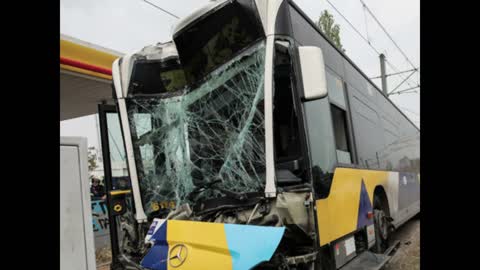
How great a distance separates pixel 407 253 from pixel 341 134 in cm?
349

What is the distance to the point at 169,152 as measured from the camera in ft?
13.0

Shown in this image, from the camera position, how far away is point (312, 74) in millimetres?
3049


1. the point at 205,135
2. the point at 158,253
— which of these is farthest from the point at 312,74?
the point at 158,253

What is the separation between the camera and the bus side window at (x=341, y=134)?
420cm

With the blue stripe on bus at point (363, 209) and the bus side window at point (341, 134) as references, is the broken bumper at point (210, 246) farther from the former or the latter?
the blue stripe on bus at point (363, 209)

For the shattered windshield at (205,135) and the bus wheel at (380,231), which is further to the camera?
the bus wheel at (380,231)

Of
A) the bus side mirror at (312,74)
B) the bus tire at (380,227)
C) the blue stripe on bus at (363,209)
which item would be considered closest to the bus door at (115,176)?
the bus side mirror at (312,74)

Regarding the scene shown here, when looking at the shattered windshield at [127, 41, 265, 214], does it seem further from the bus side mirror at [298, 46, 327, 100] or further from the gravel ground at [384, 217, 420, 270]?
the gravel ground at [384, 217, 420, 270]

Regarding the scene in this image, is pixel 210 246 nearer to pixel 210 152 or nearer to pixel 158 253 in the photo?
pixel 158 253

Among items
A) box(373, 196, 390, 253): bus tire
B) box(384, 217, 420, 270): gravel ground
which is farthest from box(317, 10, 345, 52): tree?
box(373, 196, 390, 253): bus tire

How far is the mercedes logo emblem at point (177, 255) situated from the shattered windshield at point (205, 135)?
56 cm

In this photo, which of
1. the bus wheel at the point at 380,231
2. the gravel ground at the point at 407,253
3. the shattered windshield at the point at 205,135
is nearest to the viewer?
the shattered windshield at the point at 205,135
